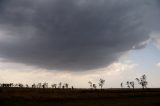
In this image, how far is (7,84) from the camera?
199m
